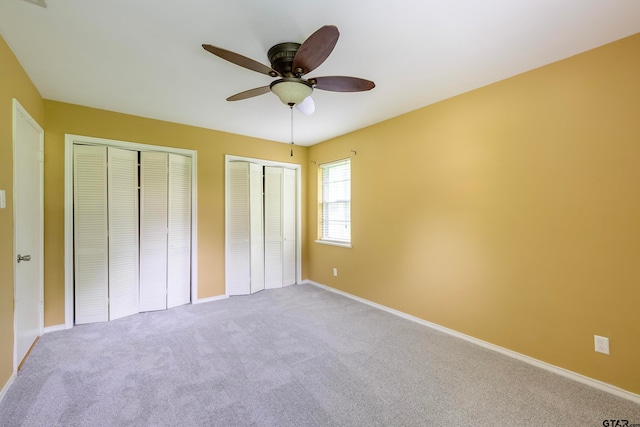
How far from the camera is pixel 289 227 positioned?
15.7 ft

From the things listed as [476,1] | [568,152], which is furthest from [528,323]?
[476,1]

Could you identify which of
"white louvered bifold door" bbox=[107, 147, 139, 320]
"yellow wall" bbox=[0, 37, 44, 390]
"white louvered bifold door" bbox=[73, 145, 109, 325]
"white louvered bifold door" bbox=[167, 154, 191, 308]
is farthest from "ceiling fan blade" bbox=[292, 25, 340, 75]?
"white louvered bifold door" bbox=[73, 145, 109, 325]

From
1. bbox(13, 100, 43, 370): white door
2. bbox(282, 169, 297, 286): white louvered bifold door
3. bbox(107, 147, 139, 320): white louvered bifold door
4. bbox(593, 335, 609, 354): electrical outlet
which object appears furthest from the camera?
bbox(282, 169, 297, 286): white louvered bifold door

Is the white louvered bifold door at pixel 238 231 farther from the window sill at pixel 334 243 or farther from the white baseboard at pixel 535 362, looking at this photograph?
the white baseboard at pixel 535 362

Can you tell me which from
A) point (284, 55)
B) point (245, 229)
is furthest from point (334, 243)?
point (284, 55)

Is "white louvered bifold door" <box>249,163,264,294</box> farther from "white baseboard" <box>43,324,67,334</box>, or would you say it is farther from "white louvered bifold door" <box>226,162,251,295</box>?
"white baseboard" <box>43,324,67,334</box>

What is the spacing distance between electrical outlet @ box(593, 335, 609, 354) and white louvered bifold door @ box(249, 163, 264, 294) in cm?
390

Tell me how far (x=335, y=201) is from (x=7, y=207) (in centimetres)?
359

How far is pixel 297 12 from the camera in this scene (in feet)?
5.48

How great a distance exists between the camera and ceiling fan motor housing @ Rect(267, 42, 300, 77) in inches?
75.8

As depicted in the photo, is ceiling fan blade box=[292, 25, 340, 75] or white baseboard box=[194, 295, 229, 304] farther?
white baseboard box=[194, 295, 229, 304]

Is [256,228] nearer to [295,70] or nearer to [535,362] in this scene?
[295,70]

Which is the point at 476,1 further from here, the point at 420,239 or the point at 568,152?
the point at 420,239

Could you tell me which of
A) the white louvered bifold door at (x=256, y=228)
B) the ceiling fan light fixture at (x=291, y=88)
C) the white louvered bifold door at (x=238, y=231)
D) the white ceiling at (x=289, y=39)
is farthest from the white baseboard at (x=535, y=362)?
the ceiling fan light fixture at (x=291, y=88)
